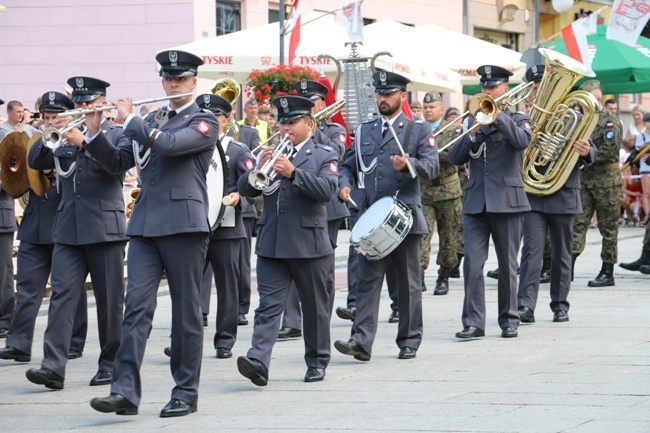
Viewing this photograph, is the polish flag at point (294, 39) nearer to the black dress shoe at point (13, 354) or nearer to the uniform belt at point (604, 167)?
the uniform belt at point (604, 167)

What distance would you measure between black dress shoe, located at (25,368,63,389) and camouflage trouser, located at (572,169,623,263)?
275 inches

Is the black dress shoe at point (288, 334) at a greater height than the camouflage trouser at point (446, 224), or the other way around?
the camouflage trouser at point (446, 224)

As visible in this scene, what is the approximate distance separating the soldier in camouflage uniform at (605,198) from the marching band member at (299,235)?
18.9 ft

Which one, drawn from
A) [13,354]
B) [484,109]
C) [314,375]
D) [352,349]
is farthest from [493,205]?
[13,354]

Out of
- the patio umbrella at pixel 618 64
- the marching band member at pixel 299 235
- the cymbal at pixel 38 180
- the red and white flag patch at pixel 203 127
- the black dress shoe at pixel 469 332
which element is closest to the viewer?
the red and white flag patch at pixel 203 127

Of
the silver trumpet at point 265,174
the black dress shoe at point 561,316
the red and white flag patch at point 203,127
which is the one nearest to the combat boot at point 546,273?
the black dress shoe at point 561,316

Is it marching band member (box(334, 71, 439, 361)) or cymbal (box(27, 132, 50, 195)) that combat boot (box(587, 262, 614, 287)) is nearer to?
marching band member (box(334, 71, 439, 361))

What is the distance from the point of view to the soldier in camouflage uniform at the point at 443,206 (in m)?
14.5

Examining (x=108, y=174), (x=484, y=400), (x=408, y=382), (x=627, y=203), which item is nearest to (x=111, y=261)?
(x=108, y=174)

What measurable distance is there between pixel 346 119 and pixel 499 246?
5221 mm

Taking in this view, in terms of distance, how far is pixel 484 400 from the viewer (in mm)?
8430

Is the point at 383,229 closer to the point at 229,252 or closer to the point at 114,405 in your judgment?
the point at 229,252

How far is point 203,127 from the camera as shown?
8.39 m

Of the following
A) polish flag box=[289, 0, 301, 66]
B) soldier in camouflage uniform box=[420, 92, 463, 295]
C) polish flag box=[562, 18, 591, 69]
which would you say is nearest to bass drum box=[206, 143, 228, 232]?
soldier in camouflage uniform box=[420, 92, 463, 295]
